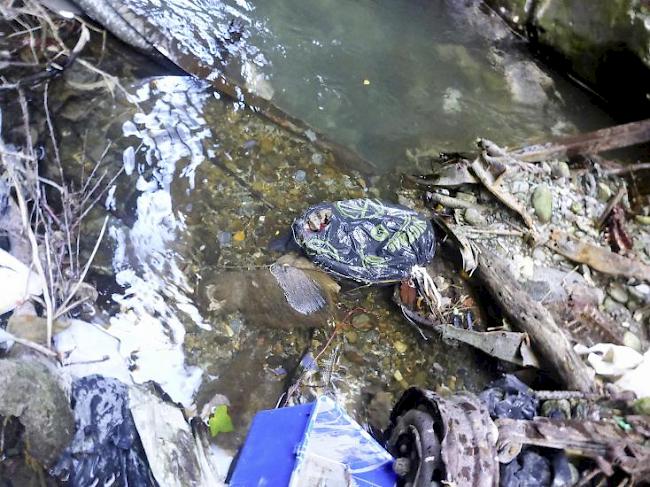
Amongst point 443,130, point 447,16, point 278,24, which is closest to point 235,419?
point 443,130

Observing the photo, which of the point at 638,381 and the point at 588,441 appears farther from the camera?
the point at 638,381

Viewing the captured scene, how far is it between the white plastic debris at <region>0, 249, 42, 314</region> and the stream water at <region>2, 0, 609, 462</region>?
406 mm

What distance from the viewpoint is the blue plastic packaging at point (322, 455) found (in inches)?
80.4

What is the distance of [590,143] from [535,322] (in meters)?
1.46

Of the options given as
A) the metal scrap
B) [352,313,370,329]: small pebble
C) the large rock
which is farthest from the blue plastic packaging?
[352,313,370,329]: small pebble

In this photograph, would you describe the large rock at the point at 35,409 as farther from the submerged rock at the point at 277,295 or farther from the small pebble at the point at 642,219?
the small pebble at the point at 642,219

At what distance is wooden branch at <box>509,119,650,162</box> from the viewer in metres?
3.59

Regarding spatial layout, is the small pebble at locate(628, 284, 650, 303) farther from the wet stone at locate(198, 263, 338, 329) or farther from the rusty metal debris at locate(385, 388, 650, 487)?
the wet stone at locate(198, 263, 338, 329)

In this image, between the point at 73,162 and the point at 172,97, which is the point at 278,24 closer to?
the point at 172,97

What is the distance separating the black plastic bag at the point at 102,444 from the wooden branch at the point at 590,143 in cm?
276

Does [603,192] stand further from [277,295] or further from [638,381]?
[277,295]

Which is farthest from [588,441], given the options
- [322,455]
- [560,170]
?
[560,170]

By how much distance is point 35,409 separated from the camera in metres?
2.21

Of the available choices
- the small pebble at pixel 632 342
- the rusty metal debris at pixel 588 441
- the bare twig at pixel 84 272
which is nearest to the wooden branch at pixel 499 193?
the small pebble at pixel 632 342
